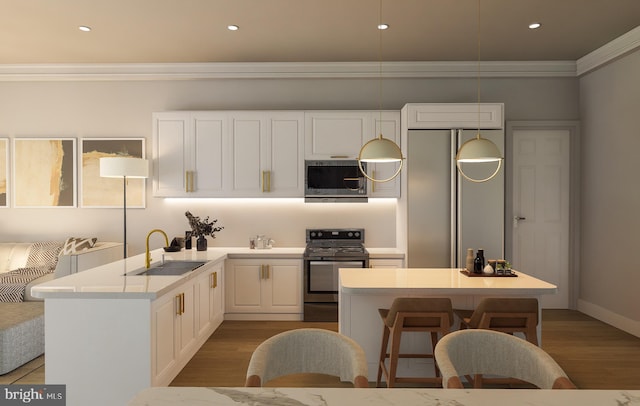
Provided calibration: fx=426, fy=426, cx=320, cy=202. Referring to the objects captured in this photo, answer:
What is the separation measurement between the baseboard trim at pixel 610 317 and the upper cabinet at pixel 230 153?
11.7 ft

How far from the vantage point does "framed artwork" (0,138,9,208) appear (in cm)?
512

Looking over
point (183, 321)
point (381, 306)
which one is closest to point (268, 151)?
point (183, 321)

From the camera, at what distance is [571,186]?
16.6 ft

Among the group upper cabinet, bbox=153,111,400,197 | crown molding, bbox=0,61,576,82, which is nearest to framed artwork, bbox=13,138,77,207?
crown molding, bbox=0,61,576,82

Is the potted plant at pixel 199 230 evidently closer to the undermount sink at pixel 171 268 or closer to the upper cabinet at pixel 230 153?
the upper cabinet at pixel 230 153

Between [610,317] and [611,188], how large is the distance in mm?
1368

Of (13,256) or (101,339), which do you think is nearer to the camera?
(101,339)

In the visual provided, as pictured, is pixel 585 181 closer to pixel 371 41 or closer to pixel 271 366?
pixel 371 41

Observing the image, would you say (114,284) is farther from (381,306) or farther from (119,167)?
(119,167)

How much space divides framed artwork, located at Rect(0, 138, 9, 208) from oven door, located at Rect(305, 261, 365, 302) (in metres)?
3.77

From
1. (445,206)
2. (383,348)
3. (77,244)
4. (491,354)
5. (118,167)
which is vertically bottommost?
(383,348)

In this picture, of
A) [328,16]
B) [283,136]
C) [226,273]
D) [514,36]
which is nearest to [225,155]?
[283,136]

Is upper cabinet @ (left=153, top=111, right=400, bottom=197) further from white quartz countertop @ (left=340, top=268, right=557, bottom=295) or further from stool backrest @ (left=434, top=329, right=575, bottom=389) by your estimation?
stool backrest @ (left=434, top=329, right=575, bottom=389)

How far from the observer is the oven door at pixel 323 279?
4.54 metres
